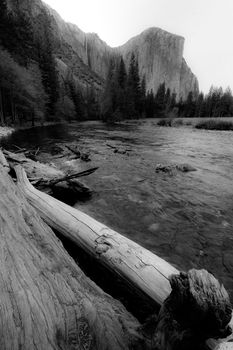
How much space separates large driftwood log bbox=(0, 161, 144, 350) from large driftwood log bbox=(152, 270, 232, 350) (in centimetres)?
34

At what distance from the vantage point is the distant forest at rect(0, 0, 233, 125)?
91.5ft

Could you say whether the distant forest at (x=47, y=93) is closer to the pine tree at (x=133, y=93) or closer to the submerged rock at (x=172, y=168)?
the pine tree at (x=133, y=93)

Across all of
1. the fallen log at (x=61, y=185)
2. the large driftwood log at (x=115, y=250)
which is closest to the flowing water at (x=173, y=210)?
the fallen log at (x=61, y=185)

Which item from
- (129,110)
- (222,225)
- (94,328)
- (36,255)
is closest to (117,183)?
(222,225)

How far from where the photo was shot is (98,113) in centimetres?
7075

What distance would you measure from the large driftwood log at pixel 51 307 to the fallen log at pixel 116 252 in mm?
376

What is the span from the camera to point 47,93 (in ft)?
144

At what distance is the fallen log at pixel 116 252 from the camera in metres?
2.10

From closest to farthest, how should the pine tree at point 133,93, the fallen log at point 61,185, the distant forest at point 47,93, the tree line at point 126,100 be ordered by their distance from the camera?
the fallen log at point 61,185 < the distant forest at point 47,93 < the tree line at point 126,100 < the pine tree at point 133,93

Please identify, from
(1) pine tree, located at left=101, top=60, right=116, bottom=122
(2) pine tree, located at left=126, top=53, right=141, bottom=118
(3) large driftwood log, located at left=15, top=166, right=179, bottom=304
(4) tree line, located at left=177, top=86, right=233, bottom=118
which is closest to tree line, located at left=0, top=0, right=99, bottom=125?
(1) pine tree, located at left=101, top=60, right=116, bottom=122

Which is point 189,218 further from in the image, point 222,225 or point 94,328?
point 94,328

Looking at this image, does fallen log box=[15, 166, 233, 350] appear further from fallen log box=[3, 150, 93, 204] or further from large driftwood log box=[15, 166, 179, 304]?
fallen log box=[3, 150, 93, 204]

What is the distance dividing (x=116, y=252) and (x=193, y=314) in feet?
4.31

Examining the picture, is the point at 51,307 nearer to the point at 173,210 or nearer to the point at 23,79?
the point at 173,210
